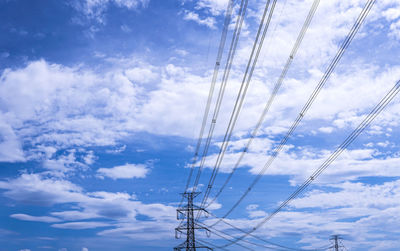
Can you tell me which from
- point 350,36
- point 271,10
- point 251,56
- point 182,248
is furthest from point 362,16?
point 182,248

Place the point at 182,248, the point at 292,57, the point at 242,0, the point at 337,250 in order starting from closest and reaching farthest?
the point at 242,0 → the point at 292,57 → the point at 182,248 → the point at 337,250

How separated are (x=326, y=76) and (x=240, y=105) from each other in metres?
5.65

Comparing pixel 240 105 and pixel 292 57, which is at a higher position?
pixel 292 57

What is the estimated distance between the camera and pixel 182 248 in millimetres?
62562

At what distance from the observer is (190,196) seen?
6906 cm

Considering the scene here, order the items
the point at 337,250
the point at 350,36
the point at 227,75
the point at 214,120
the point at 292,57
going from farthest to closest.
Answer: the point at 337,250
the point at 214,120
the point at 227,75
the point at 292,57
the point at 350,36

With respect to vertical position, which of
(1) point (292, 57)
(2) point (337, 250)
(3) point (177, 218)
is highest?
(1) point (292, 57)

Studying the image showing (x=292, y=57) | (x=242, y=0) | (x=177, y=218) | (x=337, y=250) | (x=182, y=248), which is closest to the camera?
(x=242, y=0)

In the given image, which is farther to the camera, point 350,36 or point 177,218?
point 177,218

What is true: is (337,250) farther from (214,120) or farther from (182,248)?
(214,120)

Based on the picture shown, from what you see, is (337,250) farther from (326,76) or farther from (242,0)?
(242,0)

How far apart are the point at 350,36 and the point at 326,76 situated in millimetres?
3864

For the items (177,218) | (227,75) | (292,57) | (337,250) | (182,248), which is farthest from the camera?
(337,250)

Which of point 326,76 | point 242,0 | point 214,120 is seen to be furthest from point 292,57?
point 214,120
